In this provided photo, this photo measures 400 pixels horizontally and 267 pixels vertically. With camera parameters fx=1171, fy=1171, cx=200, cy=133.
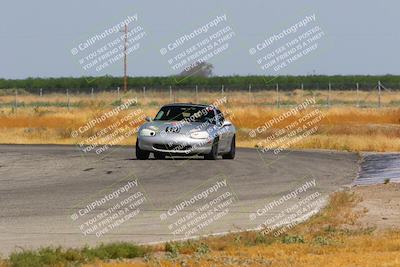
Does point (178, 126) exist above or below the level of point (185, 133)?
above

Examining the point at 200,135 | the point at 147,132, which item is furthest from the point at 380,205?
the point at 147,132

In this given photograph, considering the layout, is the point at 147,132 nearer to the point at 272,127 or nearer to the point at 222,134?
the point at 222,134

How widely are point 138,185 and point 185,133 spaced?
246 inches

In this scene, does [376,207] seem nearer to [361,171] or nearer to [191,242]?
[191,242]

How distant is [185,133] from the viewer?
29.1 metres

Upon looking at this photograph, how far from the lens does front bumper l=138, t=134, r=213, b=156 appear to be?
29.0 m

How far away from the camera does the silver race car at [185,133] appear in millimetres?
29047

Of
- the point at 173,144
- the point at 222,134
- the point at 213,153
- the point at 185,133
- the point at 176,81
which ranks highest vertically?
the point at 185,133

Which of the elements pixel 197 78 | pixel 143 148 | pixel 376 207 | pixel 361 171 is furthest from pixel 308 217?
pixel 197 78

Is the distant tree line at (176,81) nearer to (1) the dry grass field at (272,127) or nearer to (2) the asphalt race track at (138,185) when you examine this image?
(1) the dry grass field at (272,127)

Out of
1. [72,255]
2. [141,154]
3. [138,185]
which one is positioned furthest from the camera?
[141,154]

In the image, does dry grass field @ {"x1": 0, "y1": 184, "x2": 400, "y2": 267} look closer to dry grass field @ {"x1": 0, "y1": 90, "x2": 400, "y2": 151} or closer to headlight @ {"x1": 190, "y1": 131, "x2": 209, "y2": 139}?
headlight @ {"x1": 190, "y1": 131, "x2": 209, "y2": 139}

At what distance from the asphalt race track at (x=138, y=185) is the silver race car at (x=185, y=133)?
356 mm

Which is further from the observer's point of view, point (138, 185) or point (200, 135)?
point (200, 135)
